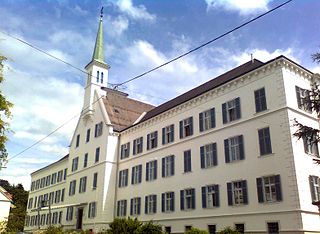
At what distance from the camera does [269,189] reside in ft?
77.7

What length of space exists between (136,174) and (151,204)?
15.6 ft

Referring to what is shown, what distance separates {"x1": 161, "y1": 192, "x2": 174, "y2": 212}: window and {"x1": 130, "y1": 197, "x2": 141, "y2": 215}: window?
4319 millimetres

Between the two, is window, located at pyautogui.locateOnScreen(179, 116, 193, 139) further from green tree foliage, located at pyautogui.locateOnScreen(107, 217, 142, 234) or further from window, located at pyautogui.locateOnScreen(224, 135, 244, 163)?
green tree foliage, located at pyautogui.locateOnScreen(107, 217, 142, 234)

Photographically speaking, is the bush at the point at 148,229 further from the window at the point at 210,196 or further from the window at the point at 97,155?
the window at the point at 97,155

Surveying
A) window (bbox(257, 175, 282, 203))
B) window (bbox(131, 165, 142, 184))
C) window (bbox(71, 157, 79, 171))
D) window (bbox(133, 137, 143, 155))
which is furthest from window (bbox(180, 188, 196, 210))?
window (bbox(71, 157, 79, 171))

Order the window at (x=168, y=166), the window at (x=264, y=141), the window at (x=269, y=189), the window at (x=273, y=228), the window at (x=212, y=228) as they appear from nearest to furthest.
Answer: the window at (x=273, y=228) → the window at (x=269, y=189) → the window at (x=264, y=141) → the window at (x=212, y=228) → the window at (x=168, y=166)

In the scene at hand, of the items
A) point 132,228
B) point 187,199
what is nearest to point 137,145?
point 187,199

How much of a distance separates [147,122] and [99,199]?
11.0m

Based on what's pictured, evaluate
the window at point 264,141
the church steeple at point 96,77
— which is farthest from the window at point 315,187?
the church steeple at point 96,77

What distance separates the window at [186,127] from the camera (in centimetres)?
3241

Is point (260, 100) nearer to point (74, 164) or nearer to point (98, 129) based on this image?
point (98, 129)

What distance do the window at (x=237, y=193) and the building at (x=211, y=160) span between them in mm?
73

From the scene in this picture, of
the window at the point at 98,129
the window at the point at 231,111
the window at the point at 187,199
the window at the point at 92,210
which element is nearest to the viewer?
the window at the point at 231,111

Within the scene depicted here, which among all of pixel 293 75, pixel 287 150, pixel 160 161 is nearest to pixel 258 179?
pixel 287 150
